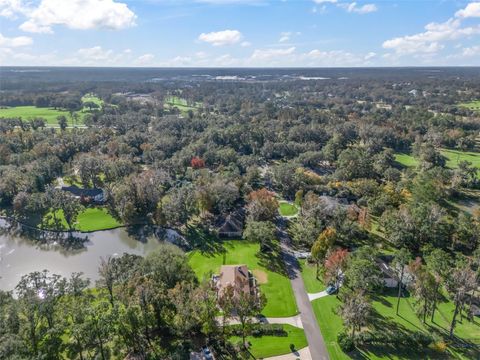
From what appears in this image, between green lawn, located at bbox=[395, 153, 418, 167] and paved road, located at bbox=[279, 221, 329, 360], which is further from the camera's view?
green lawn, located at bbox=[395, 153, 418, 167]

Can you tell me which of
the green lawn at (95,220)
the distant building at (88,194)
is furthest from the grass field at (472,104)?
the green lawn at (95,220)

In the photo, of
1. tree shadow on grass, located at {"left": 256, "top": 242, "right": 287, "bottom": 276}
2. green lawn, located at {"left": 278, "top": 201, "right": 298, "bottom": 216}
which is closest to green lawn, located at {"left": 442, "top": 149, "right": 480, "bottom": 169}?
green lawn, located at {"left": 278, "top": 201, "right": 298, "bottom": 216}

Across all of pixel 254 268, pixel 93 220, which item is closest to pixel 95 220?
pixel 93 220

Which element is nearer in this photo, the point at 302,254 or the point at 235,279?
the point at 235,279

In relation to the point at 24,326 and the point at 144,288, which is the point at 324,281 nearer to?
the point at 144,288

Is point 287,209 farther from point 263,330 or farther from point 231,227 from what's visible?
point 263,330

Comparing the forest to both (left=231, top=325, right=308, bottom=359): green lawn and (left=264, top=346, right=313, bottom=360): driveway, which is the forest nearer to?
(left=231, top=325, right=308, bottom=359): green lawn
